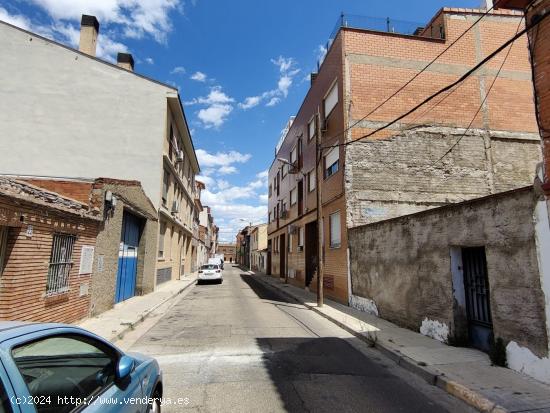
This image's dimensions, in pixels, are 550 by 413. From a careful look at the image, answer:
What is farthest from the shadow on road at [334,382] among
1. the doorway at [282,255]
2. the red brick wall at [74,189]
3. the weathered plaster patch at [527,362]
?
the doorway at [282,255]

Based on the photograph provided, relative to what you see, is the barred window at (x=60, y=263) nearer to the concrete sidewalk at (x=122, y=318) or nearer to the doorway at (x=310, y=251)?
the concrete sidewalk at (x=122, y=318)

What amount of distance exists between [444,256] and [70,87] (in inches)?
735

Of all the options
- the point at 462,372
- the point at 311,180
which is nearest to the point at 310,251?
the point at 311,180

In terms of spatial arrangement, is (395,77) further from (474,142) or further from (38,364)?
(38,364)

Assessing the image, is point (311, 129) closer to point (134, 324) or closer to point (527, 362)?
point (134, 324)

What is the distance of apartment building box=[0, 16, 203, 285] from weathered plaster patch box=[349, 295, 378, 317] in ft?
35.0

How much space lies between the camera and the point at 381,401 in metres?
4.83

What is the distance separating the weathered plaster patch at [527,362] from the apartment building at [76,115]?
52.5 ft

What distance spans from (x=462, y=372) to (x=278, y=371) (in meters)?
2.89

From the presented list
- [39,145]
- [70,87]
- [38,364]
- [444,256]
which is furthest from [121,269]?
[38,364]

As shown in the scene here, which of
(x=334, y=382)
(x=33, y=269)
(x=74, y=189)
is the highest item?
(x=74, y=189)

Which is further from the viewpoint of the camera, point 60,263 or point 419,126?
point 419,126

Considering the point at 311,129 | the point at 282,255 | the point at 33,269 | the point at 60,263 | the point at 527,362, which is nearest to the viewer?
A: the point at 527,362

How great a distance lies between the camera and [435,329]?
812cm
